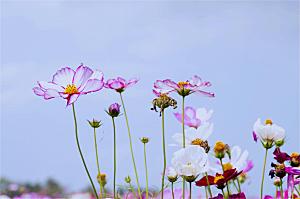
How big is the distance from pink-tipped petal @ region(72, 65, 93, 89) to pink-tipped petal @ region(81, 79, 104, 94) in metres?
0.01

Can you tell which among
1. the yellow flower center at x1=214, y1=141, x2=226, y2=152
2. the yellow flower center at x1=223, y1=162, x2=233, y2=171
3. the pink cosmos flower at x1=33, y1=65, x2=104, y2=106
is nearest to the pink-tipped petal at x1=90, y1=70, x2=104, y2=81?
the pink cosmos flower at x1=33, y1=65, x2=104, y2=106

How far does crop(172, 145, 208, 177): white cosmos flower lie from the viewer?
669 mm

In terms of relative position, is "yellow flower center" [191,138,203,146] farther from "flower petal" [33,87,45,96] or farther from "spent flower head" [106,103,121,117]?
"flower petal" [33,87,45,96]

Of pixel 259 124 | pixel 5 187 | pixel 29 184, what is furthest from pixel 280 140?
pixel 29 184

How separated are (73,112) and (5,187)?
313cm

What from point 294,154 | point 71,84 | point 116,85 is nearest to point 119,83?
point 116,85

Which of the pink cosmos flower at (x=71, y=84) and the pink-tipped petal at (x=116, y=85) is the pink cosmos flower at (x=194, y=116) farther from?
the pink cosmos flower at (x=71, y=84)

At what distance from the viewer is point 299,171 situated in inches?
27.9

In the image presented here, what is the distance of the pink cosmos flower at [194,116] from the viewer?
88cm

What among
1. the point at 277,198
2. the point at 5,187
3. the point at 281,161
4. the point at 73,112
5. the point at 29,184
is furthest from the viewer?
the point at 29,184

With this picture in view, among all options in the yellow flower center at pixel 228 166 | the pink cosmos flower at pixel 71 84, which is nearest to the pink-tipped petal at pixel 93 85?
Result: the pink cosmos flower at pixel 71 84

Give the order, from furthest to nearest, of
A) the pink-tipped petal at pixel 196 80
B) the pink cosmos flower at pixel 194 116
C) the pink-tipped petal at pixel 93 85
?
the pink cosmos flower at pixel 194 116
the pink-tipped petal at pixel 196 80
the pink-tipped petal at pixel 93 85

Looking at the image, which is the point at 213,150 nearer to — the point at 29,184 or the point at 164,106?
the point at 164,106

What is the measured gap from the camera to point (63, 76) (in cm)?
68
